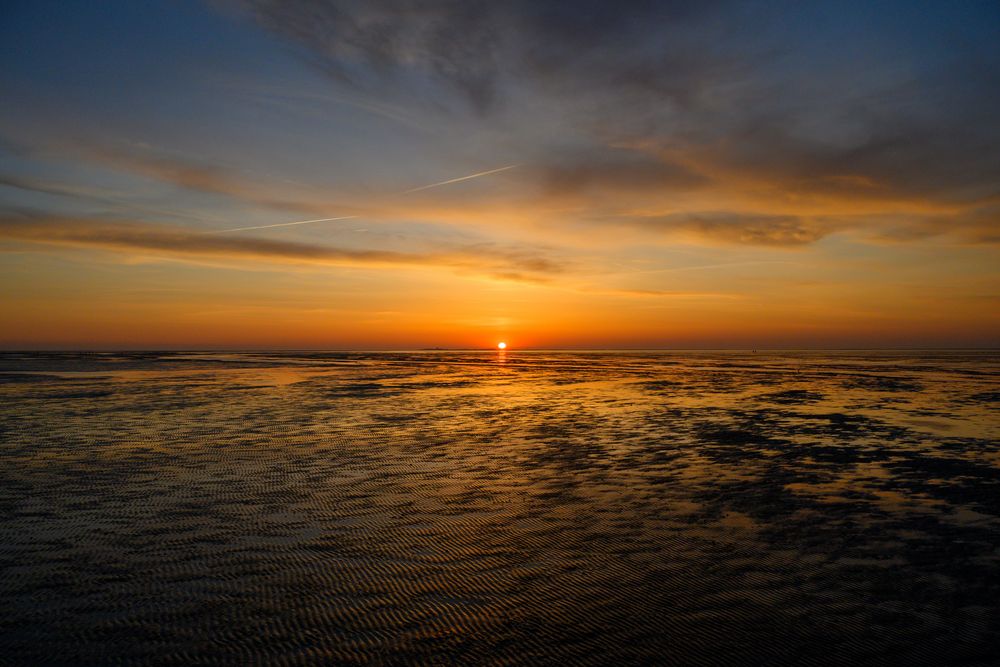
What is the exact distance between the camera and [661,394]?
33781 millimetres

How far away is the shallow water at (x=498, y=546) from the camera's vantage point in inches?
220

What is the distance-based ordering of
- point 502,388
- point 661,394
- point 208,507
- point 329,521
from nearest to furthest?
point 329,521 → point 208,507 → point 661,394 → point 502,388

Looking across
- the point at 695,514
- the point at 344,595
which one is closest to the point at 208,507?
the point at 344,595

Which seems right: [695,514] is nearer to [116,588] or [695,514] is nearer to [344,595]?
[344,595]

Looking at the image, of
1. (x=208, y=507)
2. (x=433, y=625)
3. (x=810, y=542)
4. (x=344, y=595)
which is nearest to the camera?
(x=433, y=625)

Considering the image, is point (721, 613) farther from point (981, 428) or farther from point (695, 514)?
point (981, 428)

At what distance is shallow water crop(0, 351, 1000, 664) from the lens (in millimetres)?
5590

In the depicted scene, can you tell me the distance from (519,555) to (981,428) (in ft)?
63.1

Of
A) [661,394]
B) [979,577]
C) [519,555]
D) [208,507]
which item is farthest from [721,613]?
[661,394]

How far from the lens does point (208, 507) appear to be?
1018 centimetres

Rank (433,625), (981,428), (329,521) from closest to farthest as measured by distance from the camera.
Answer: (433,625) < (329,521) < (981,428)

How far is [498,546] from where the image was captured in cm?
822

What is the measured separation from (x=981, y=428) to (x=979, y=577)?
15.7 m

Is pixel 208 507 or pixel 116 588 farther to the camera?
pixel 208 507
